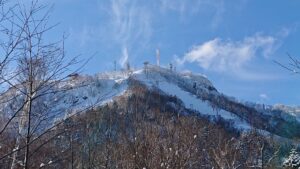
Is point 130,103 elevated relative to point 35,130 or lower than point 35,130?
elevated

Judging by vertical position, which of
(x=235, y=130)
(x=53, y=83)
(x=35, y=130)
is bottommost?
(x=35, y=130)

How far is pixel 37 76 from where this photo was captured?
26.9 feet

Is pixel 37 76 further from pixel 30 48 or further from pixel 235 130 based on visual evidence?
pixel 235 130

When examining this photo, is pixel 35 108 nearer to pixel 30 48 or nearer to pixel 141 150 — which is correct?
pixel 30 48

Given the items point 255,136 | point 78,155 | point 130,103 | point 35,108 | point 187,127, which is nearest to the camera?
point 35,108

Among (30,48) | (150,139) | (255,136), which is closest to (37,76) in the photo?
(30,48)

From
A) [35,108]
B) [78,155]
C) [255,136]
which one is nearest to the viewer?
[35,108]

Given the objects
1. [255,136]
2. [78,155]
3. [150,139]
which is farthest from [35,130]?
[78,155]

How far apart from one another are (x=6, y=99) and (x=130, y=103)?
182865 mm

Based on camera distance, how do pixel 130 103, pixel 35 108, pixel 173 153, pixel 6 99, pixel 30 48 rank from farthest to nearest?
pixel 130 103, pixel 173 153, pixel 35 108, pixel 30 48, pixel 6 99

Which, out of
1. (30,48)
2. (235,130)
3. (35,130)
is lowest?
(35,130)

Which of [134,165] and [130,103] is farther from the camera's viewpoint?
[130,103]

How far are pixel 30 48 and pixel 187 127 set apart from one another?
16174mm

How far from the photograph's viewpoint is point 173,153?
61.6 ft
